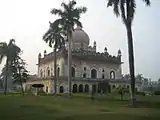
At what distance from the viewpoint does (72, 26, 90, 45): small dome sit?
59094mm

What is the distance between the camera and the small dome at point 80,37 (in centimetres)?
5909

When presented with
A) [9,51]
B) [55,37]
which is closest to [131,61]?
[55,37]

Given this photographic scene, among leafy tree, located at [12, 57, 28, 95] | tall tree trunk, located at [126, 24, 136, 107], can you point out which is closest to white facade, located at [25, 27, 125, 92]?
leafy tree, located at [12, 57, 28, 95]

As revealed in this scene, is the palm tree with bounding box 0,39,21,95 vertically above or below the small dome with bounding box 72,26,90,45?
below

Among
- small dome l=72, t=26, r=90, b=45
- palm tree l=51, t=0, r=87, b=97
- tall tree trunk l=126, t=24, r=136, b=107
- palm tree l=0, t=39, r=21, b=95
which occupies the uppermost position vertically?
small dome l=72, t=26, r=90, b=45

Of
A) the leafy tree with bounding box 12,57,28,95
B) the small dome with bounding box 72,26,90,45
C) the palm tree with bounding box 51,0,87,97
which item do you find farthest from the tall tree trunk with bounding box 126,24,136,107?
the small dome with bounding box 72,26,90,45

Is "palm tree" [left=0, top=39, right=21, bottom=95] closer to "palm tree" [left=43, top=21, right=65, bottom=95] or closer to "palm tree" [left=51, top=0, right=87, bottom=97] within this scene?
"palm tree" [left=43, top=21, right=65, bottom=95]

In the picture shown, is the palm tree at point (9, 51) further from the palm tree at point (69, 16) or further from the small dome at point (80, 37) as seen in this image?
the small dome at point (80, 37)

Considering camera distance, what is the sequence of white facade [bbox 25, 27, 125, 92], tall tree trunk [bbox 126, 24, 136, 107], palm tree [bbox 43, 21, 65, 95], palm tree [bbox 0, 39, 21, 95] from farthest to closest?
white facade [bbox 25, 27, 125, 92] → palm tree [bbox 0, 39, 21, 95] → palm tree [bbox 43, 21, 65, 95] → tall tree trunk [bbox 126, 24, 136, 107]

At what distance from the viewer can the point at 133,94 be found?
2228cm

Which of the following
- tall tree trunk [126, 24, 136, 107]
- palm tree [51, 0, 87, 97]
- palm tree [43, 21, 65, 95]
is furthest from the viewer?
palm tree [43, 21, 65, 95]

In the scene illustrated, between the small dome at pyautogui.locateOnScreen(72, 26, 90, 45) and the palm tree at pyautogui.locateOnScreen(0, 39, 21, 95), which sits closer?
the palm tree at pyautogui.locateOnScreen(0, 39, 21, 95)

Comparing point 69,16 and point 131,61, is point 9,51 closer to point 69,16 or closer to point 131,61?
point 69,16

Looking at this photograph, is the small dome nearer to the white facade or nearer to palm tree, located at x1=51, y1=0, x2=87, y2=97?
the white facade
